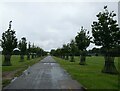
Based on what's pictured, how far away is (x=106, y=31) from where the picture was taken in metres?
30.1

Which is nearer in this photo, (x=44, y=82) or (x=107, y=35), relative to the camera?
(x=44, y=82)

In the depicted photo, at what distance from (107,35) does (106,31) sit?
519 millimetres

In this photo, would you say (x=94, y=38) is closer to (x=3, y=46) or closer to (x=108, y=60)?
(x=108, y=60)

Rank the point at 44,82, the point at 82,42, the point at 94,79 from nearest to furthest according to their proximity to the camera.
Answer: the point at 44,82
the point at 94,79
the point at 82,42

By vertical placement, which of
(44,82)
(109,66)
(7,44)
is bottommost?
(44,82)

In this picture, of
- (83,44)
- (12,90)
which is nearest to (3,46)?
(83,44)

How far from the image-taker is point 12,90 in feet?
51.1

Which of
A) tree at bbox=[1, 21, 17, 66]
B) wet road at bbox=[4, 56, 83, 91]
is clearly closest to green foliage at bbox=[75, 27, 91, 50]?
tree at bbox=[1, 21, 17, 66]

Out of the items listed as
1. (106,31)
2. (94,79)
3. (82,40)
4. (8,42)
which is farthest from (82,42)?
(94,79)

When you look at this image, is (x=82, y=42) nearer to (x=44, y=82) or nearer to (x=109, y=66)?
(x=109, y=66)

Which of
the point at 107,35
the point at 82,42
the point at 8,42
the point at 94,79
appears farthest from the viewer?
the point at 82,42

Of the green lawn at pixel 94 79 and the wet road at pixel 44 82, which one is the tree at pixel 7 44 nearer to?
the green lawn at pixel 94 79

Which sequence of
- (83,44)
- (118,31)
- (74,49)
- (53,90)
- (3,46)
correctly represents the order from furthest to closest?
(74,49) → (83,44) → (3,46) → (118,31) → (53,90)

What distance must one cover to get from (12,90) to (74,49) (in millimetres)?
57184
